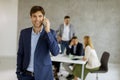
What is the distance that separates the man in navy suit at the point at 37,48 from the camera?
2107 mm

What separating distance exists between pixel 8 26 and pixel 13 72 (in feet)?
8.20

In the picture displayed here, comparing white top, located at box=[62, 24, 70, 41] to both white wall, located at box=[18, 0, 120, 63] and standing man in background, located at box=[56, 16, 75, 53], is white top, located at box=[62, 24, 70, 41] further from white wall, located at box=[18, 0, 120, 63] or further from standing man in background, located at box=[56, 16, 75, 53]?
white wall, located at box=[18, 0, 120, 63]

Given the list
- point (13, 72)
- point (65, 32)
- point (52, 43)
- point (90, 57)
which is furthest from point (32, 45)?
point (65, 32)

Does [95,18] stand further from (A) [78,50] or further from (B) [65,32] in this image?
(A) [78,50]

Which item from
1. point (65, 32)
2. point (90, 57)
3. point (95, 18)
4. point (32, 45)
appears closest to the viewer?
point (32, 45)

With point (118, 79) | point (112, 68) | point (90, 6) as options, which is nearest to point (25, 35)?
point (118, 79)

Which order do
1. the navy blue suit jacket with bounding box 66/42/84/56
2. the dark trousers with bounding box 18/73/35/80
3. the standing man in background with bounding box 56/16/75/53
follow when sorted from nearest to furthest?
1. the dark trousers with bounding box 18/73/35/80
2. the navy blue suit jacket with bounding box 66/42/84/56
3. the standing man in background with bounding box 56/16/75/53

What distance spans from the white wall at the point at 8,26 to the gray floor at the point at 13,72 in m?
0.49

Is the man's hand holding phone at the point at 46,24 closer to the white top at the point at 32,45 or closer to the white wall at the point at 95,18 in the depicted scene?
the white top at the point at 32,45

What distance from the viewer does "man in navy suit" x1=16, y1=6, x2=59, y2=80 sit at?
2.11 m

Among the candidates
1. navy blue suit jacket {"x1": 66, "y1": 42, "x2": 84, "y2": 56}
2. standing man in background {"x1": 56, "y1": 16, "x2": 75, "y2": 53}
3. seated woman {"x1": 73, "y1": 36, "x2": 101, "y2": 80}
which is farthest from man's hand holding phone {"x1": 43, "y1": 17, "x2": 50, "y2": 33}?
standing man in background {"x1": 56, "y1": 16, "x2": 75, "y2": 53}

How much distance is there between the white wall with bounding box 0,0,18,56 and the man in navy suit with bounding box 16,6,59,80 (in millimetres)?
5873

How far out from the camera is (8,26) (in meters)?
8.07

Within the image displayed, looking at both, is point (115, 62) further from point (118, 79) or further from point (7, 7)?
point (7, 7)
